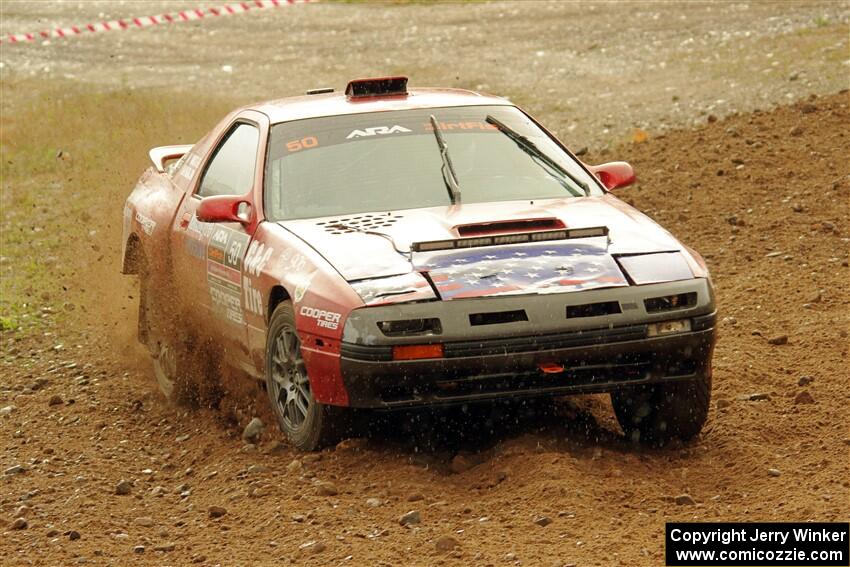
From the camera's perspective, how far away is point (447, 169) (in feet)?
26.0

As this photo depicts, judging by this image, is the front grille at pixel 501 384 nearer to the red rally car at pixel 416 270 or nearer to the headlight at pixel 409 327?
the red rally car at pixel 416 270

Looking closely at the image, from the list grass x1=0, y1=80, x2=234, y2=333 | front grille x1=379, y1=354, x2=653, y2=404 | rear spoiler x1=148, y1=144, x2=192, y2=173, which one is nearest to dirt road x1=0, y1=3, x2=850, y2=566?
grass x1=0, y1=80, x2=234, y2=333

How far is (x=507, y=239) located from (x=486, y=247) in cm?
11

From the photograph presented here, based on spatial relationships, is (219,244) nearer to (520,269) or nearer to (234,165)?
(234,165)

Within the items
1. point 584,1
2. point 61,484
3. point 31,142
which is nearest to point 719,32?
point 584,1

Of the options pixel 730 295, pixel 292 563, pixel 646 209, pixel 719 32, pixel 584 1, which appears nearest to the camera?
pixel 292 563

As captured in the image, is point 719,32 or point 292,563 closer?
point 292,563

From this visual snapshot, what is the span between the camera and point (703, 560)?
5410mm

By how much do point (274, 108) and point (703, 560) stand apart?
396 centimetres

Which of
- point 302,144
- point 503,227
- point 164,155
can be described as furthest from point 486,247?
point 164,155

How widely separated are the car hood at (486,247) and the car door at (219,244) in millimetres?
464

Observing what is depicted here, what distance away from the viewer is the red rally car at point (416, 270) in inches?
259

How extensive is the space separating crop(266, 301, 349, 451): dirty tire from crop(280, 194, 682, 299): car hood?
1.30ft

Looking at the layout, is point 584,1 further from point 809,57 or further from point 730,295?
point 730,295
